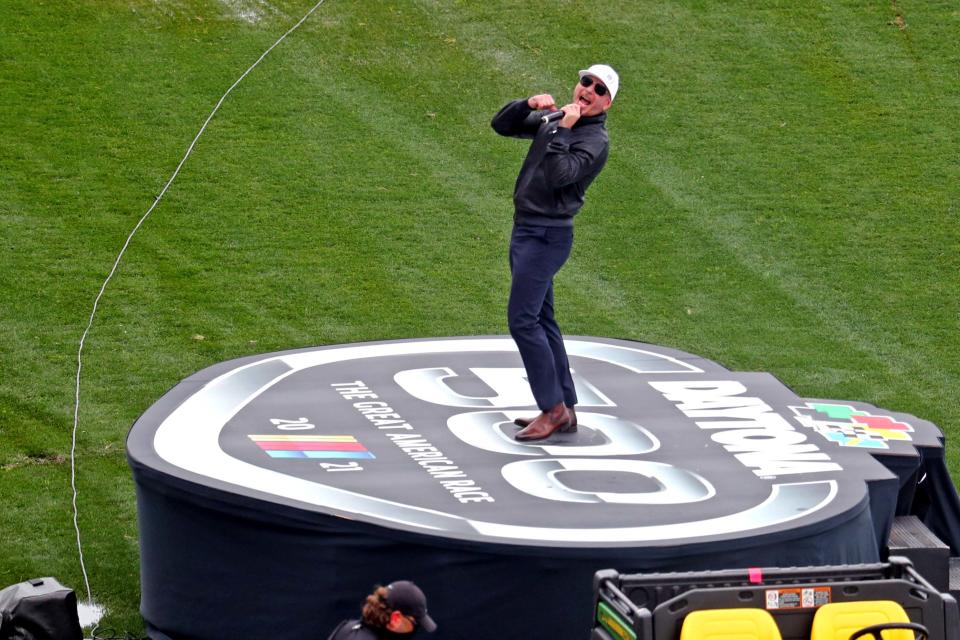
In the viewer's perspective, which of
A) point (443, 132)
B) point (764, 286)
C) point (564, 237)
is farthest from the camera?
point (443, 132)

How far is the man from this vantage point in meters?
6.34

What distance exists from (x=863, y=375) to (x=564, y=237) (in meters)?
4.39

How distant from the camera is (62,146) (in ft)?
42.1

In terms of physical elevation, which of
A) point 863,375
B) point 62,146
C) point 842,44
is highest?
point 842,44

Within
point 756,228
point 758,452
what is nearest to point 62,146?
point 756,228

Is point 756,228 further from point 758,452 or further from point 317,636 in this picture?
point 317,636

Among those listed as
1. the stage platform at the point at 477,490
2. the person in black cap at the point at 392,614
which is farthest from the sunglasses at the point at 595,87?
the person in black cap at the point at 392,614

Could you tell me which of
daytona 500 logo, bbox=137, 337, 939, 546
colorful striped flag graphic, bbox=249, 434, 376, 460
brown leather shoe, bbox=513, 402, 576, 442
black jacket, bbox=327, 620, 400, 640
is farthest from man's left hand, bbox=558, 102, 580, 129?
black jacket, bbox=327, 620, 400, 640

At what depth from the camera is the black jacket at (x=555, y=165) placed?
629 centimetres

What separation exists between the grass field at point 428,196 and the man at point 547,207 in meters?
2.39

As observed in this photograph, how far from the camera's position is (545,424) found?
6797 millimetres

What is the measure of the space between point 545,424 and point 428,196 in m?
6.00

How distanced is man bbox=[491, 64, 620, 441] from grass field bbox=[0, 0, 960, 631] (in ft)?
7.85

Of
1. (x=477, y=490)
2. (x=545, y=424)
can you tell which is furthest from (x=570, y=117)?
(x=477, y=490)
